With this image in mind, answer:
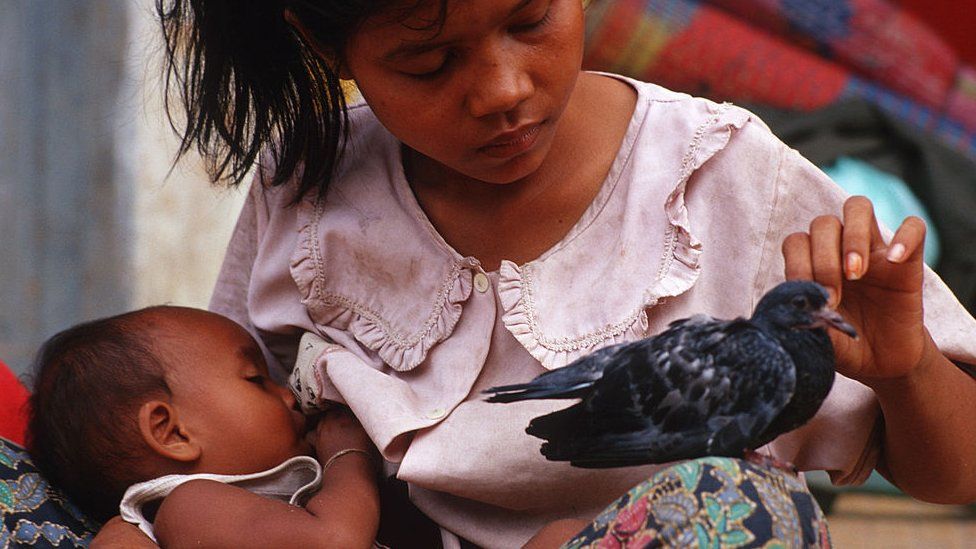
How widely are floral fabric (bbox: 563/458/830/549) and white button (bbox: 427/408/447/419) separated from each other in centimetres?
52

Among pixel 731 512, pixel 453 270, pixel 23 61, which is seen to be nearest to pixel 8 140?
pixel 23 61

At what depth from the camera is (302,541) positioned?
1.65 m

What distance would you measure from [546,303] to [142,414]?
623mm

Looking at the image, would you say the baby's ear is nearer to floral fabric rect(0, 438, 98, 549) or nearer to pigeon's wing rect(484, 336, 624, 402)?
floral fabric rect(0, 438, 98, 549)

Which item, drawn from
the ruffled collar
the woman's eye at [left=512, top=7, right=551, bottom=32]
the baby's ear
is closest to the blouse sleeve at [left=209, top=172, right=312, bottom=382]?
the ruffled collar

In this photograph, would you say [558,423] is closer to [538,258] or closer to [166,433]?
[538,258]

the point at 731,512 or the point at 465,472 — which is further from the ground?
the point at 731,512

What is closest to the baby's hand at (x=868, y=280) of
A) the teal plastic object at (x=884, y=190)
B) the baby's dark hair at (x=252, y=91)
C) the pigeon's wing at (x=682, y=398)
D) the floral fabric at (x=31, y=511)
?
the pigeon's wing at (x=682, y=398)

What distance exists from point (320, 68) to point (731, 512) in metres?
1.07

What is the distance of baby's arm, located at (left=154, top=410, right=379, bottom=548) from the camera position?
1661 mm

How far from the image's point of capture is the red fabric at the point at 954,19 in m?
4.16

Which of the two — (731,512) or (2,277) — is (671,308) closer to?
(731,512)

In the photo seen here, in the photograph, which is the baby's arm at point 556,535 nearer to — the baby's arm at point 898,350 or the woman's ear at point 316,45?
the baby's arm at point 898,350

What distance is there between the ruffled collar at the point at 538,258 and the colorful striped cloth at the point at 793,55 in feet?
6.94
